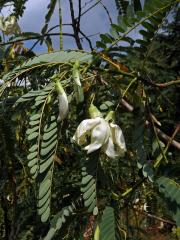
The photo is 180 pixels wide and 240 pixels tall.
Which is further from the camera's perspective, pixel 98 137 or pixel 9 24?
pixel 9 24

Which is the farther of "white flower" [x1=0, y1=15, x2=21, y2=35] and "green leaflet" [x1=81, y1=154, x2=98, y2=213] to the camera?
"white flower" [x1=0, y1=15, x2=21, y2=35]

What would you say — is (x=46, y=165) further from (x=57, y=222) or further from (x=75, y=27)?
(x=75, y=27)

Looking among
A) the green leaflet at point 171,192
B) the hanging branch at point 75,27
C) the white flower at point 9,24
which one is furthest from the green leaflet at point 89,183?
the white flower at point 9,24

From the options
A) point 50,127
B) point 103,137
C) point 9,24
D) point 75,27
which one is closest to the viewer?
point 103,137

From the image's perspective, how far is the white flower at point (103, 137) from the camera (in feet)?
1.98

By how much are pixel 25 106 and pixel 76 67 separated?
0.15m

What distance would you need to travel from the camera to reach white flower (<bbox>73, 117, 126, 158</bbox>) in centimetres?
60

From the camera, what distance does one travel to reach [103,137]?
0.60m

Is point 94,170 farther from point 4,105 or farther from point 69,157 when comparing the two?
point 69,157

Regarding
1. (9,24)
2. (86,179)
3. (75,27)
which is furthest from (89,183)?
(9,24)

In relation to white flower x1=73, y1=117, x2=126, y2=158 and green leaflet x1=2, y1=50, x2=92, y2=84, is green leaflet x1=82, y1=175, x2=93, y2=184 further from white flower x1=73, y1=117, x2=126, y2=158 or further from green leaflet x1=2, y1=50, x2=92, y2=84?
green leaflet x1=2, y1=50, x2=92, y2=84

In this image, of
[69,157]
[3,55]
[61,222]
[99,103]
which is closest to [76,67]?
[99,103]

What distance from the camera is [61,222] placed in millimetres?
753

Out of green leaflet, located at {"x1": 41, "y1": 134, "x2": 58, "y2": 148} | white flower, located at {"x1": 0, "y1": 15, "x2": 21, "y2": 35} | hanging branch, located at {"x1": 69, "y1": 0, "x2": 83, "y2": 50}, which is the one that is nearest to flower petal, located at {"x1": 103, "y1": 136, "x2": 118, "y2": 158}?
green leaflet, located at {"x1": 41, "y1": 134, "x2": 58, "y2": 148}
